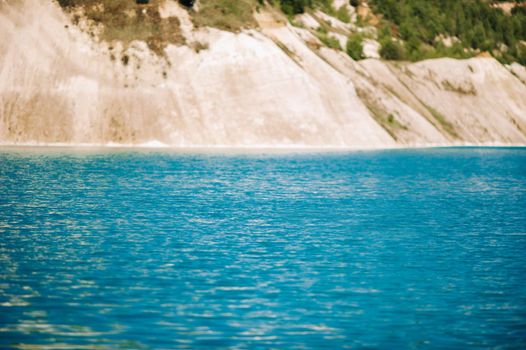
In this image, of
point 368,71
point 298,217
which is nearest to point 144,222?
point 298,217

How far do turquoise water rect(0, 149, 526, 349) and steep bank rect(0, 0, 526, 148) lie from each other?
39.3 metres

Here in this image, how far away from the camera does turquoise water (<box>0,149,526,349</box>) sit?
1339 centimetres

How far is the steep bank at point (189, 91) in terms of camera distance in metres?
77.4

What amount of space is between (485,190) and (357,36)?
7901cm

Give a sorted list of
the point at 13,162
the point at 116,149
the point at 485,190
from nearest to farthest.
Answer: the point at 485,190 < the point at 13,162 < the point at 116,149

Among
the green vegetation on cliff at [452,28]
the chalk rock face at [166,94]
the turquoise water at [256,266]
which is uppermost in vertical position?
the green vegetation on cliff at [452,28]

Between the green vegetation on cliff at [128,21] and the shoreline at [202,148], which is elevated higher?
the green vegetation on cliff at [128,21]

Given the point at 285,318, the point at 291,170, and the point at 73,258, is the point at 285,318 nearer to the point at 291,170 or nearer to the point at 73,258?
the point at 73,258

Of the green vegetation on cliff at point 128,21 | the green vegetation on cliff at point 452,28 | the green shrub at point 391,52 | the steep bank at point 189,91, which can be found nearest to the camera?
the steep bank at point 189,91

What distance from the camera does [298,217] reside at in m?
28.5

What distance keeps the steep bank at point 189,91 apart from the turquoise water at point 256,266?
1548 inches

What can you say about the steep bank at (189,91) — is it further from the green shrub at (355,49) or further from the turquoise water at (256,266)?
the turquoise water at (256,266)

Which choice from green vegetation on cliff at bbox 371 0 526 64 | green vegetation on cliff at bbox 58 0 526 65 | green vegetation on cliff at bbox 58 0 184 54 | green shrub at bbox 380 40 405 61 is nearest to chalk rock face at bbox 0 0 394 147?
green vegetation on cliff at bbox 58 0 184 54

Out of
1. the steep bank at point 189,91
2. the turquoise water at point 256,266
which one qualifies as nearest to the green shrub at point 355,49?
the steep bank at point 189,91
